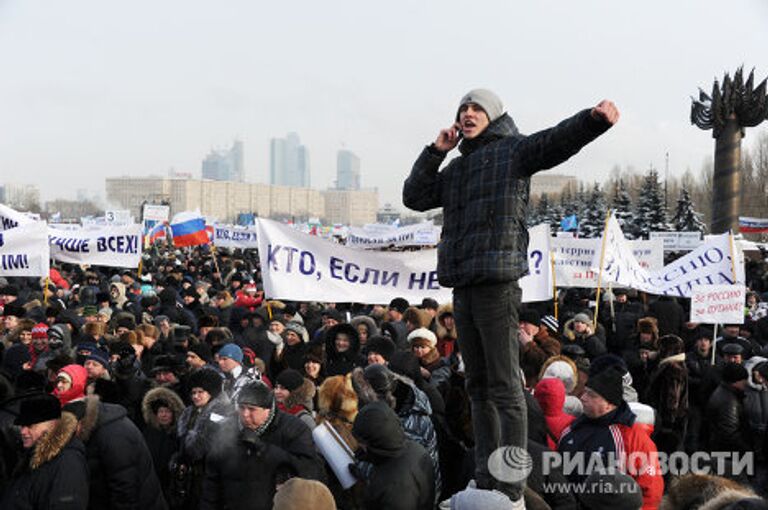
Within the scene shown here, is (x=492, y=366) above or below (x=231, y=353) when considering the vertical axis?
above

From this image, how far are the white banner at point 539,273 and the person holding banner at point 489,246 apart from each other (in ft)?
17.4

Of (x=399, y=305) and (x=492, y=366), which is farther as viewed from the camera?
(x=399, y=305)

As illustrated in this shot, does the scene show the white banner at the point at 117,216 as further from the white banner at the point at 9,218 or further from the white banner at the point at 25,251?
the white banner at the point at 25,251

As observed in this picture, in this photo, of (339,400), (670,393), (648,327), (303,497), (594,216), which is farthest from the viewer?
(594,216)

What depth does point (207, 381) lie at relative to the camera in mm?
5156

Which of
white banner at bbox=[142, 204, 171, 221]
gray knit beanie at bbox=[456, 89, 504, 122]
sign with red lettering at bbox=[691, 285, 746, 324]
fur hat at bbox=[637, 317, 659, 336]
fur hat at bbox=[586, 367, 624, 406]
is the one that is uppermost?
white banner at bbox=[142, 204, 171, 221]

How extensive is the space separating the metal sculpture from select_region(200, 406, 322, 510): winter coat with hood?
34.1 m

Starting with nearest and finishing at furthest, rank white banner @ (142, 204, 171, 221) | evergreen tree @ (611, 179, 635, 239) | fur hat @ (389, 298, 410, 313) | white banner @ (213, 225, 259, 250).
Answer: fur hat @ (389, 298, 410, 313) → white banner @ (213, 225, 259, 250) → white banner @ (142, 204, 171, 221) → evergreen tree @ (611, 179, 635, 239)

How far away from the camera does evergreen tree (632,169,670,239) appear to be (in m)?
47.0

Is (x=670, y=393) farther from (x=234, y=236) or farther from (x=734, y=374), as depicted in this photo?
(x=234, y=236)

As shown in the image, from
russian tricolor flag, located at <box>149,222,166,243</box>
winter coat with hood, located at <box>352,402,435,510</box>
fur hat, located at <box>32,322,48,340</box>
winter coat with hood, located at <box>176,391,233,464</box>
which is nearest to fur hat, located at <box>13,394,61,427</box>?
winter coat with hood, located at <box>176,391,233,464</box>

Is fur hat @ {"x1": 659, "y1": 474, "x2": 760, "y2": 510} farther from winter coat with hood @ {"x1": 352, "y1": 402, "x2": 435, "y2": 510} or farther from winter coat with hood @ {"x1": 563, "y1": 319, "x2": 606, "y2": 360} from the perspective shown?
winter coat with hood @ {"x1": 563, "y1": 319, "x2": 606, "y2": 360}

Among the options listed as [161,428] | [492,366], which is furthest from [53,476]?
[492,366]

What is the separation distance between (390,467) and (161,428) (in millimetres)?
2319
